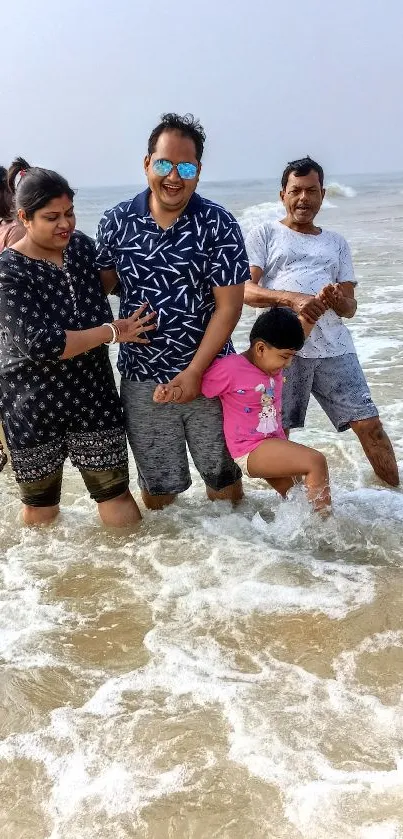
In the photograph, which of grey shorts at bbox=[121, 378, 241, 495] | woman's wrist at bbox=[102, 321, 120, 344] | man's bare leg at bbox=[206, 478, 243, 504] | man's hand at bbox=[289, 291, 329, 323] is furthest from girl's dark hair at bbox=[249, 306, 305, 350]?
man's bare leg at bbox=[206, 478, 243, 504]

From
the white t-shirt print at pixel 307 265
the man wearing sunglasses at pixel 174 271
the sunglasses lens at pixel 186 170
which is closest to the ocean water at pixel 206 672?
the man wearing sunglasses at pixel 174 271

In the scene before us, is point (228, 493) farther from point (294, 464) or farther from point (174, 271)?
point (174, 271)

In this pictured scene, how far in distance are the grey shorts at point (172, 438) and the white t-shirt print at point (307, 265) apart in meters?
0.79

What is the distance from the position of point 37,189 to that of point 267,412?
143 centimetres

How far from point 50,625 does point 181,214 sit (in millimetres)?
1854

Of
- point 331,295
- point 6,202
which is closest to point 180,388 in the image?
point 331,295

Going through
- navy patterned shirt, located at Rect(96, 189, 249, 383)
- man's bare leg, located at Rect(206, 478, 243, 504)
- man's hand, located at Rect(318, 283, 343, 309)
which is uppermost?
navy patterned shirt, located at Rect(96, 189, 249, 383)

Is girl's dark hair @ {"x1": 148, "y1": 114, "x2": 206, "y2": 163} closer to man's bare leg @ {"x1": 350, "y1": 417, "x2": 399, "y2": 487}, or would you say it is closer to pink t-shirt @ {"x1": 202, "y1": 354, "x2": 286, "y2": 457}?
pink t-shirt @ {"x1": 202, "y1": 354, "x2": 286, "y2": 457}

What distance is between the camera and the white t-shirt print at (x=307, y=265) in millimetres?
3949

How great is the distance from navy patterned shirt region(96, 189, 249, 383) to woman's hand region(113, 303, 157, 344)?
6cm

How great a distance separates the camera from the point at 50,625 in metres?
2.96

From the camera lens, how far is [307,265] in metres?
3.96

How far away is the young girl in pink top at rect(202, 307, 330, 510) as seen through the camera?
3.35m

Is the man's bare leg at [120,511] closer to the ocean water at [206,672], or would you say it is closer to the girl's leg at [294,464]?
the ocean water at [206,672]
